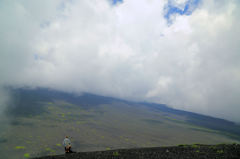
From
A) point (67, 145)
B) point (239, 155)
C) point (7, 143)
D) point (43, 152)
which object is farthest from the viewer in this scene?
point (7, 143)

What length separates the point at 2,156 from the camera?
52.8 metres

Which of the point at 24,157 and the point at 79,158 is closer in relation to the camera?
the point at 79,158

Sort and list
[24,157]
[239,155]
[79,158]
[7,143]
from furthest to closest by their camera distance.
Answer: [7,143], [24,157], [79,158], [239,155]

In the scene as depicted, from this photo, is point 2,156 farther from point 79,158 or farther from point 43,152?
point 79,158

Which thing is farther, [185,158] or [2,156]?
[2,156]

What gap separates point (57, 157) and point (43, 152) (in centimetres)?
4159

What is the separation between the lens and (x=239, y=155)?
19797 mm

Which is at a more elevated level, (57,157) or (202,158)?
(202,158)

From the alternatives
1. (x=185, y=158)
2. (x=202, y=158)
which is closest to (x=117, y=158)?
(x=185, y=158)

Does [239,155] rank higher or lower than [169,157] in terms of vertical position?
higher

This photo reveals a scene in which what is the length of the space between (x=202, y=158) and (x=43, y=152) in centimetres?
5771

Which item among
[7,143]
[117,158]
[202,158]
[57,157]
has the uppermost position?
[202,158]

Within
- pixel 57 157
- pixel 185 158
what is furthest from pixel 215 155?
pixel 57 157

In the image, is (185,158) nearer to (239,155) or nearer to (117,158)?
(239,155)
